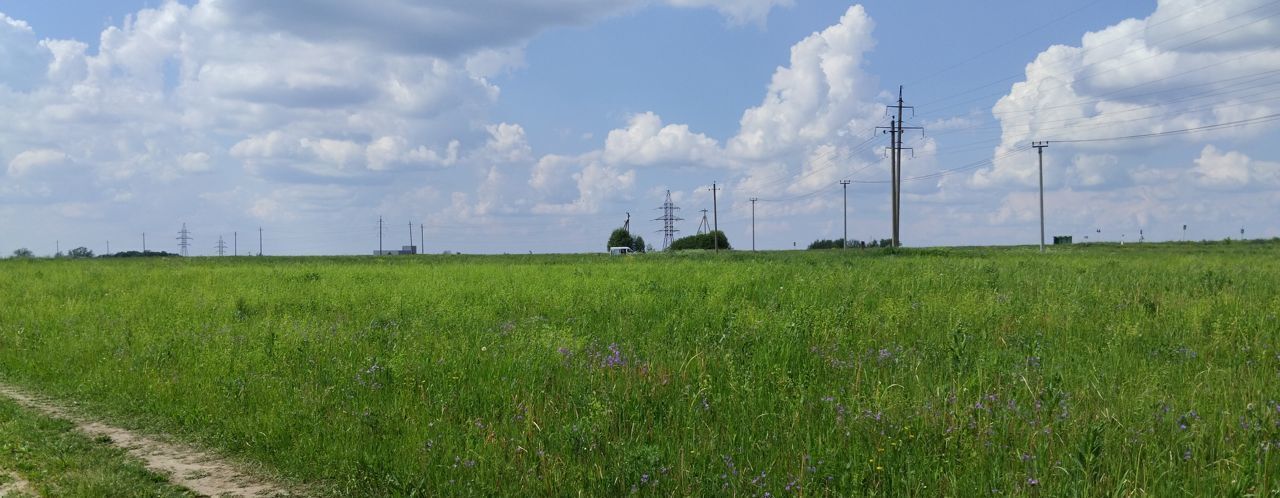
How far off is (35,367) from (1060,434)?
50.0ft

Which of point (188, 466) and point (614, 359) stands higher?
point (614, 359)

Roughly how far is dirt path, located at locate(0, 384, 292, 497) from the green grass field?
13.6 inches

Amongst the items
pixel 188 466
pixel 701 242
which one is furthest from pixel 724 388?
pixel 701 242

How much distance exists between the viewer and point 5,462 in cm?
720

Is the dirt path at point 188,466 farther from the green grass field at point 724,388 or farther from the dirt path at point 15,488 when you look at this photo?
the green grass field at point 724,388

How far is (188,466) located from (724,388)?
5.38 m

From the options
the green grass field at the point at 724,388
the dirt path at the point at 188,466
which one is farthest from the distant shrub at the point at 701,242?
the dirt path at the point at 188,466

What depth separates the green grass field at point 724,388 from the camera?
5.88m

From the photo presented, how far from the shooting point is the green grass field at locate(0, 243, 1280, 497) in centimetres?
588

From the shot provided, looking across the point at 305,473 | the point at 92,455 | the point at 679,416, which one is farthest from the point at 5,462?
the point at 679,416

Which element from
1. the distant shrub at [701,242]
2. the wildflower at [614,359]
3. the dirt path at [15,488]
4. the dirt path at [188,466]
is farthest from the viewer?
the distant shrub at [701,242]

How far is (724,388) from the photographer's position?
836 cm

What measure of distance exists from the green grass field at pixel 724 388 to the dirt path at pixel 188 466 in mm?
345

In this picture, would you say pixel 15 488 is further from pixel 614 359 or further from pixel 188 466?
pixel 614 359
